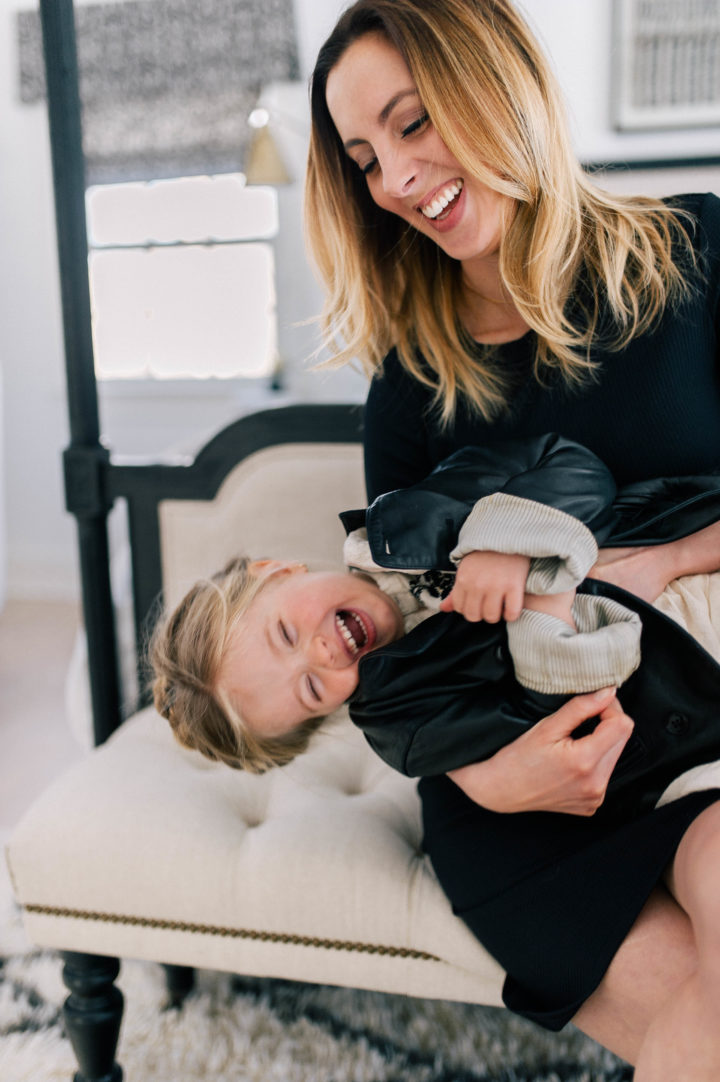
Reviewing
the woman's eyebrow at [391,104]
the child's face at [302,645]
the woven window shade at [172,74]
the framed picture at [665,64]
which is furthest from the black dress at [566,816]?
the woven window shade at [172,74]

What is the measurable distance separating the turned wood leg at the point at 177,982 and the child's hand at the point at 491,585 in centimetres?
91

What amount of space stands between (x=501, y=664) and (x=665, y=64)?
2881mm

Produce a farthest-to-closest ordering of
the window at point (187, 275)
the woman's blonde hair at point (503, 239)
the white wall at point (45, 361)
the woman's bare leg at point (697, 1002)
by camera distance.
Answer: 1. the window at point (187, 275)
2. the white wall at point (45, 361)
3. the woman's blonde hair at point (503, 239)
4. the woman's bare leg at point (697, 1002)

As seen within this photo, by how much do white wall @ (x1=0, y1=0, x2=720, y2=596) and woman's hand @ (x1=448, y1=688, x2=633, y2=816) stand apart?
271 centimetres

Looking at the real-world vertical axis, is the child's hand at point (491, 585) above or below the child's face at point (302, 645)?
above

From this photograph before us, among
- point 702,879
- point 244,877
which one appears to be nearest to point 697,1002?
point 702,879

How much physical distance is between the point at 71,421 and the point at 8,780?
3.82ft

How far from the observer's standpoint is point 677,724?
3.06 feet

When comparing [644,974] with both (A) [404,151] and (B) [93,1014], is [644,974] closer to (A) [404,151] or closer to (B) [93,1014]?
(B) [93,1014]

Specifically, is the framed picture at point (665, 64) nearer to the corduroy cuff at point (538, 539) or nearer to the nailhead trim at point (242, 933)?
the corduroy cuff at point (538, 539)

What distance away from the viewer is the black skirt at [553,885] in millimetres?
908

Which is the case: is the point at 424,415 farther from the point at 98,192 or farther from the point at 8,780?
the point at 98,192

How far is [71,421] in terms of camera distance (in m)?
1.58

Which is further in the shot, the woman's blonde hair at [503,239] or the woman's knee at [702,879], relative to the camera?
the woman's blonde hair at [503,239]
